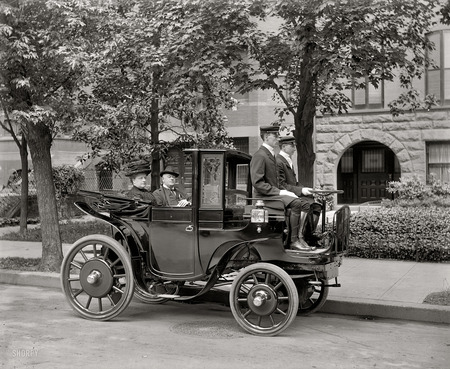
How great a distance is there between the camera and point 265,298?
7039 mm

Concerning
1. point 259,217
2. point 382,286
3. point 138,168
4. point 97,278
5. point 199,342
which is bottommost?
point 199,342

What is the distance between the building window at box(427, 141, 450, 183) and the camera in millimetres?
20000

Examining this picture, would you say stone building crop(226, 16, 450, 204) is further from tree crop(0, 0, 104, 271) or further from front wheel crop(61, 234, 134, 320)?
front wheel crop(61, 234, 134, 320)

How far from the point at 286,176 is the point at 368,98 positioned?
13483 millimetres

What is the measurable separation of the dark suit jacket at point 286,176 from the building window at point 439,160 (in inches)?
506

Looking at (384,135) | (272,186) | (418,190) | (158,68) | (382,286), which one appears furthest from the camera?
(384,135)

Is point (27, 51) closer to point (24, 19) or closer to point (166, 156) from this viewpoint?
point (24, 19)

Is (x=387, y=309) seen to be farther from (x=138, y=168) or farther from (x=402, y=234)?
(x=402, y=234)

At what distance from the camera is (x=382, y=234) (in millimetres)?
12367

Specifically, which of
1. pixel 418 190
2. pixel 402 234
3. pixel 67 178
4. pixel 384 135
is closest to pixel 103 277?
pixel 402 234

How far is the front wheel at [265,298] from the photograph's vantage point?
6.95 meters

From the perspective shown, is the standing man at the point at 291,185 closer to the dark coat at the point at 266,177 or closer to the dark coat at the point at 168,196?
the dark coat at the point at 266,177

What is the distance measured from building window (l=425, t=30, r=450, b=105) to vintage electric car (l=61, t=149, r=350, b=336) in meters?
13.3

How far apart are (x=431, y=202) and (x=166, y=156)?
686cm
